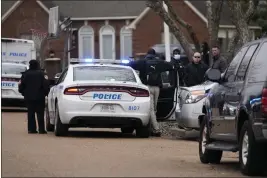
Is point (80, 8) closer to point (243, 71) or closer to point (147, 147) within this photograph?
point (147, 147)

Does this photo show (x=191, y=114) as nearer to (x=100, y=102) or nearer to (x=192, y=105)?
(x=192, y=105)

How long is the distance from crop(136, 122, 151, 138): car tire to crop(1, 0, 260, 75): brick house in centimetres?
3586

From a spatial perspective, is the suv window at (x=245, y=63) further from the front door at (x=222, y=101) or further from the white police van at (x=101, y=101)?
the white police van at (x=101, y=101)

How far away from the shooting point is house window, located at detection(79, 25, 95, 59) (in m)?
56.4

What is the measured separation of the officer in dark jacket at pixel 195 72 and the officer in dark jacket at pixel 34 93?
315cm

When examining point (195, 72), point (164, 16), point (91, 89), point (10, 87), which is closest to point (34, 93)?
point (91, 89)

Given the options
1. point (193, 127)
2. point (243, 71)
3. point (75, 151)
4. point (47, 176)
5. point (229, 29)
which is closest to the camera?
point (47, 176)

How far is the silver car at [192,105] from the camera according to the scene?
54.7 feet

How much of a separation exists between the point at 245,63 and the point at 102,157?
2858 millimetres

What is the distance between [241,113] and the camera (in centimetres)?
1141

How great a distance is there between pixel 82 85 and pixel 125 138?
1.56 meters

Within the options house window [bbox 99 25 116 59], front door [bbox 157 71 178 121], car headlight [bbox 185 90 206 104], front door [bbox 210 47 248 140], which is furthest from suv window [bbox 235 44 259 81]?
house window [bbox 99 25 116 59]

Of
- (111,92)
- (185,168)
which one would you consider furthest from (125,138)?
(185,168)

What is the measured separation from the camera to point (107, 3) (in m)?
56.2
